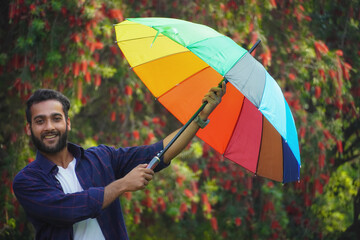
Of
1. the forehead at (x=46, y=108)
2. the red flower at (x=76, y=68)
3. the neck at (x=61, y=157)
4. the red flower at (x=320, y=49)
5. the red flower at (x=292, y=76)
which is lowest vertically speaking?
the neck at (x=61, y=157)

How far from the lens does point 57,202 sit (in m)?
2.33

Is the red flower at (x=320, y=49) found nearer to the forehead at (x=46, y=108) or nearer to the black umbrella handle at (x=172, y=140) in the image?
the black umbrella handle at (x=172, y=140)

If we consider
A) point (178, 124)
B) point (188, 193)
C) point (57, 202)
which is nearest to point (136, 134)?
point (188, 193)

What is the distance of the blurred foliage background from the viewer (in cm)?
495

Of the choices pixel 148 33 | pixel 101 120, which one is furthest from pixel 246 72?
pixel 101 120

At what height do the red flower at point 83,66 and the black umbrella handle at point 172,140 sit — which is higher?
the red flower at point 83,66

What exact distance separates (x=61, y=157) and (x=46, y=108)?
10.1 inches

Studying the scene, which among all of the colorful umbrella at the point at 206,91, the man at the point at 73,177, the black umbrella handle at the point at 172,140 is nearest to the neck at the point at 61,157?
the man at the point at 73,177

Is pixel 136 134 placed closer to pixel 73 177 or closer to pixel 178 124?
pixel 178 124

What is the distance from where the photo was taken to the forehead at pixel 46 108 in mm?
2549

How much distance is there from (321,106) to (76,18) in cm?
333

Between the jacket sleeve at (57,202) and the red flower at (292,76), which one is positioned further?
the red flower at (292,76)

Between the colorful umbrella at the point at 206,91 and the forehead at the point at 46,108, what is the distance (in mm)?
573

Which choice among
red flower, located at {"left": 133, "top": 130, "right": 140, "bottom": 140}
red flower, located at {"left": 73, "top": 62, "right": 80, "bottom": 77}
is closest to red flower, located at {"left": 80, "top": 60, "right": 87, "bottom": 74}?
red flower, located at {"left": 73, "top": 62, "right": 80, "bottom": 77}
